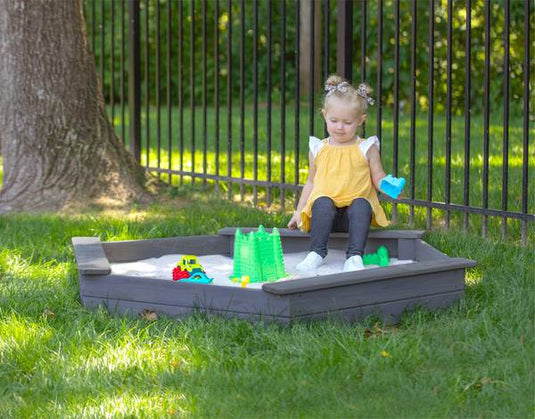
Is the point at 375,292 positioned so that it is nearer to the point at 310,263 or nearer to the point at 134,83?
the point at 310,263

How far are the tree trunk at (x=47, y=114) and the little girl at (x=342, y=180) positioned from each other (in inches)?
84.2

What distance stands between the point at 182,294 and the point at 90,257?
27.2 inches

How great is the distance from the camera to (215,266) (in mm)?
4805

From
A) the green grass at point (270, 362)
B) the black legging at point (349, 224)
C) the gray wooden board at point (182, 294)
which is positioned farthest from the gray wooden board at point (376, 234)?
the gray wooden board at point (182, 294)

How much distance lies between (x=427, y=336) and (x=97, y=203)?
352 cm

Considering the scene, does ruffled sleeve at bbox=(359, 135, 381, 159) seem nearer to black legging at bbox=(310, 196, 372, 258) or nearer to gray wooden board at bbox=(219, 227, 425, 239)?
black legging at bbox=(310, 196, 372, 258)

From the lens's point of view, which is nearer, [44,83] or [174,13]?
[44,83]

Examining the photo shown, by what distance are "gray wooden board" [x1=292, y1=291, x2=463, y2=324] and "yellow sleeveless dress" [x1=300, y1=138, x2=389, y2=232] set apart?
0.93 m

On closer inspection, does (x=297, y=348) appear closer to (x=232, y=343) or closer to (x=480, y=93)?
(x=232, y=343)

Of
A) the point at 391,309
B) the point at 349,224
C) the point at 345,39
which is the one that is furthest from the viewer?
the point at 345,39

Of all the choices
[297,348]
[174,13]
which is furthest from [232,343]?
[174,13]

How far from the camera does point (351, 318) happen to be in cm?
376

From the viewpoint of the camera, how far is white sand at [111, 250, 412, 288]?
4.51 metres

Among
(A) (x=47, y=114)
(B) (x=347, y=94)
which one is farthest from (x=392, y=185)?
(A) (x=47, y=114)
